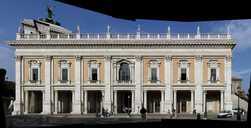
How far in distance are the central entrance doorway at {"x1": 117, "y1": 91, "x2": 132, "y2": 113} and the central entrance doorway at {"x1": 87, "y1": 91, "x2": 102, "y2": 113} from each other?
2.50m

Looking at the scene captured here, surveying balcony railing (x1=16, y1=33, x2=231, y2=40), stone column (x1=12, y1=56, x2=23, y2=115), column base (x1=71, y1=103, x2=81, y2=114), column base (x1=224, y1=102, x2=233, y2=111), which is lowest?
column base (x1=71, y1=103, x2=81, y2=114)

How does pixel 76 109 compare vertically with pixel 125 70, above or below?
below

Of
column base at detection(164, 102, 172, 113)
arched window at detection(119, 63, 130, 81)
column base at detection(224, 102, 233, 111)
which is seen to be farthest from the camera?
arched window at detection(119, 63, 130, 81)

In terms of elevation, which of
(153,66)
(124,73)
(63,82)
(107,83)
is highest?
(153,66)

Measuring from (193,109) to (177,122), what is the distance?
51.8 metres

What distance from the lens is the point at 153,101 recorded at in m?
75.0

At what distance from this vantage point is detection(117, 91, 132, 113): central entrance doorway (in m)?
74.3

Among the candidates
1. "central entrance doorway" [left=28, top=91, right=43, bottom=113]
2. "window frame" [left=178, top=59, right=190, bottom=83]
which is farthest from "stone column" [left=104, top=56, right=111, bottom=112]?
"central entrance doorway" [left=28, top=91, right=43, bottom=113]

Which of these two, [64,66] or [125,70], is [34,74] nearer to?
[64,66]

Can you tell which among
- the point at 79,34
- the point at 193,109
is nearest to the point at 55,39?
the point at 79,34

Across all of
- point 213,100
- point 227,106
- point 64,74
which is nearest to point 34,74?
point 64,74

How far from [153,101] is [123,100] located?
155 inches

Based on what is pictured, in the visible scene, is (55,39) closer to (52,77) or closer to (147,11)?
(52,77)

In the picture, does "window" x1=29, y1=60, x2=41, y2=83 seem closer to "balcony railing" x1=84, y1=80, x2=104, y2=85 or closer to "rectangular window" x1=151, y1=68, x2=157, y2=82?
"balcony railing" x1=84, y1=80, x2=104, y2=85
